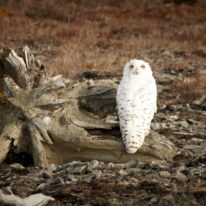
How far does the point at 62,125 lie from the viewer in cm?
858

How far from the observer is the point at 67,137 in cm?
845

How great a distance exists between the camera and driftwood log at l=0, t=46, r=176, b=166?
329 inches

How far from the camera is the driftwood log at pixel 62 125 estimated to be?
8359mm

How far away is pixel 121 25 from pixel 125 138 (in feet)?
62.3

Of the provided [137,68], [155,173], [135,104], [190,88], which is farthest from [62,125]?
[190,88]

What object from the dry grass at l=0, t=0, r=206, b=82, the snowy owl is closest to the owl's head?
the snowy owl

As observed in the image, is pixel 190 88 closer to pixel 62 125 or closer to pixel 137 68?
pixel 137 68

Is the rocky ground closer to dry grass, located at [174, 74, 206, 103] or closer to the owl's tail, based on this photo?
dry grass, located at [174, 74, 206, 103]

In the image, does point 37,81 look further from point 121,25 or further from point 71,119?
point 121,25

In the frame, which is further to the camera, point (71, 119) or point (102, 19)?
point (102, 19)

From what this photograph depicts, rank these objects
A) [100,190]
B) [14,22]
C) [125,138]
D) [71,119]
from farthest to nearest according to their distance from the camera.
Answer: [14,22], [71,119], [125,138], [100,190]

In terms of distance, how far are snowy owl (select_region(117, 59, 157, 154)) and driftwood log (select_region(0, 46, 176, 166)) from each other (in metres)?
0.17

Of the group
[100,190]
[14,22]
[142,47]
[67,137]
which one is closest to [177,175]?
[100,190]

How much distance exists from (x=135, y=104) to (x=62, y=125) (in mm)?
956
